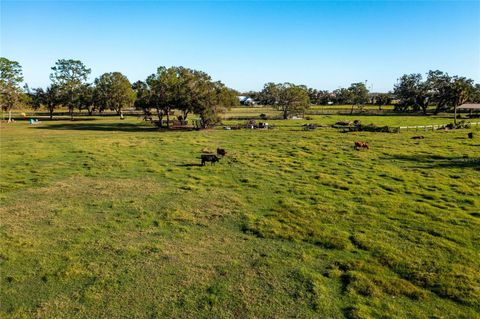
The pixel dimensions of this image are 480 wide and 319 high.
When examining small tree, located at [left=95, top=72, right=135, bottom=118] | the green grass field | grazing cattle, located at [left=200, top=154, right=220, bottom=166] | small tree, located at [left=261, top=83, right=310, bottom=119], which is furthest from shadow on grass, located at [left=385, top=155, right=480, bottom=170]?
small tree, located at [left=95, top=72, right=135, bottom=118]

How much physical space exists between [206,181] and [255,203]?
17.9 ft

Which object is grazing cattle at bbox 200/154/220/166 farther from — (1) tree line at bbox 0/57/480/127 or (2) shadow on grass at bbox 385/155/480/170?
(1) tree line at bbox 0/57/480/127

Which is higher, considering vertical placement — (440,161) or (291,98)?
(291,98)

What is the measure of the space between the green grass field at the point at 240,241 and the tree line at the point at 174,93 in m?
32.6

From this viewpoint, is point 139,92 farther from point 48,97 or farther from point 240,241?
point 240,241

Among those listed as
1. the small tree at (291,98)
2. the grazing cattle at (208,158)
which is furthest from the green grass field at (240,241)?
the small tree at (291,98)

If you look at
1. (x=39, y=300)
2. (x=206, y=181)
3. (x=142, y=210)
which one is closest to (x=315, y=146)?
(x=206, y=181)

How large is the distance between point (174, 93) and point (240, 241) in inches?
1905

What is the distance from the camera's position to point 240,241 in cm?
1418

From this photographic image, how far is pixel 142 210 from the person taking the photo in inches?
693

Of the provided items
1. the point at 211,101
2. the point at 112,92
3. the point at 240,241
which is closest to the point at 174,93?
the point at 211,101

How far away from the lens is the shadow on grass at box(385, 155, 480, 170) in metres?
28.0

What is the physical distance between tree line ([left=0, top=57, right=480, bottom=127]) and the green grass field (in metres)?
32.6

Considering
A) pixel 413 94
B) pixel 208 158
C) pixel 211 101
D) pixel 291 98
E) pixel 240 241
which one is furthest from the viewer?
pixel 413 94
